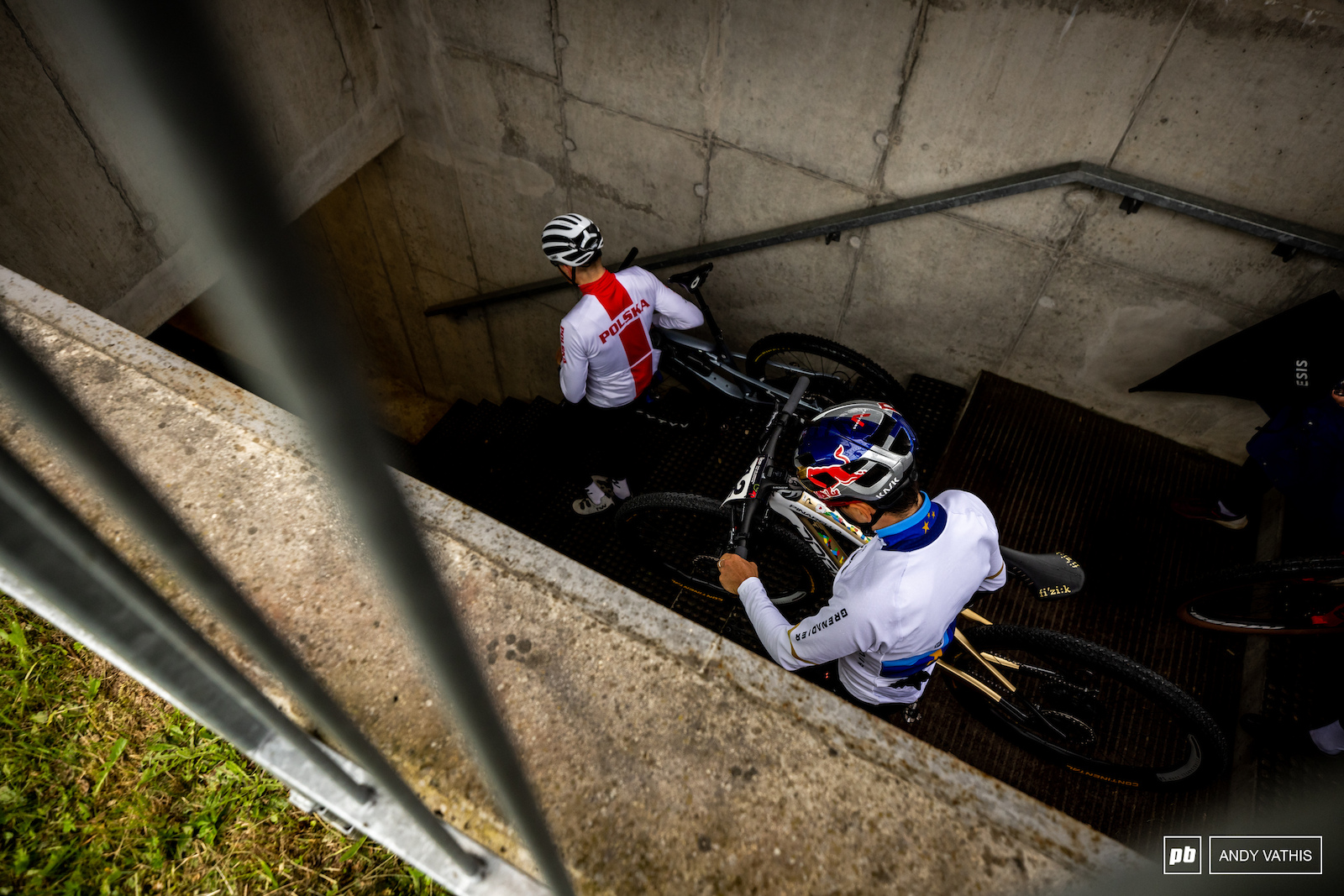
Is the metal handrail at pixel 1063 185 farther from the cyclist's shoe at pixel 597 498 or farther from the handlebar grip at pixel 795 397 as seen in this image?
the cyclist's shoe at pixel 597 498

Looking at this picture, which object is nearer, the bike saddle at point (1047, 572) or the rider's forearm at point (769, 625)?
the rider's forearm at point (769, 625)

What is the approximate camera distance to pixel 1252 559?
14.0ft

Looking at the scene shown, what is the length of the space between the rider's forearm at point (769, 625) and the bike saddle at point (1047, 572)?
47.9 inches

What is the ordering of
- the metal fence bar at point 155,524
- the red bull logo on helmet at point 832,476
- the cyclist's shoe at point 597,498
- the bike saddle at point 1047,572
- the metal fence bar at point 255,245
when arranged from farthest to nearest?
the cyclist's shoe at point 597,498 < the bike saddle at point 1047,572 < the red bull logo on helmet at point 832,476 < the metal fence bar at point 155,524 < the metal fence bar at point 255,245

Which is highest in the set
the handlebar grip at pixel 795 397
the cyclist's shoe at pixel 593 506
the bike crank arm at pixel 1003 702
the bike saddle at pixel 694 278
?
the bike saddle at pixel 694 278

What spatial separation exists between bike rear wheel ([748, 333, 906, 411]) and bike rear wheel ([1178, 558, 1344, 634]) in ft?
6.81

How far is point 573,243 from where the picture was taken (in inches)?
169

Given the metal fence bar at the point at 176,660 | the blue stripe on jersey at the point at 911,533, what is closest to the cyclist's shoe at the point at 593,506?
the blue stripe on jersey at the point at 911,533

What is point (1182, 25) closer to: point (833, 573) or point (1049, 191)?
point (1049, 191)

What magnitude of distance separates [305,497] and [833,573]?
2.63m

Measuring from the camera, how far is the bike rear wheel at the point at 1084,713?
3.23m

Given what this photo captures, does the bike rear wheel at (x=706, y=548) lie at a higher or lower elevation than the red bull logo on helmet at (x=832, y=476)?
lower

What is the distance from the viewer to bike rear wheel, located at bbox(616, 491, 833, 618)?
3979mm

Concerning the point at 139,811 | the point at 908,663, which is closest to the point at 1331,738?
the point at 908,663
